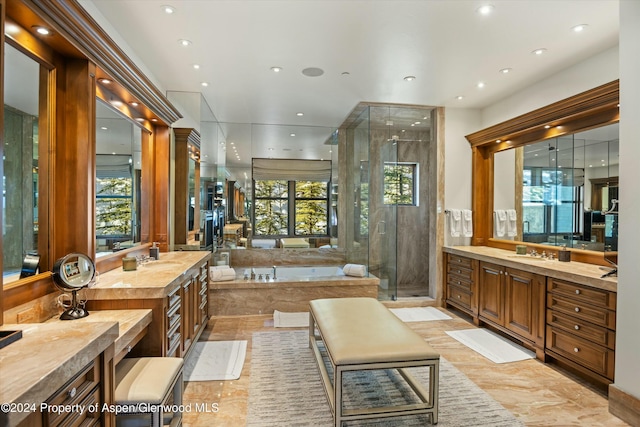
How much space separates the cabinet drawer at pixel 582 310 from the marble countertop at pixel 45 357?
3.34 metres

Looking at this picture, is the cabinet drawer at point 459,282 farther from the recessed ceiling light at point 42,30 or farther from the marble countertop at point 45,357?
the recessed ceiling light at point 42,30

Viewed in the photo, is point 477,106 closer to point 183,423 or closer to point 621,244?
point 621,244

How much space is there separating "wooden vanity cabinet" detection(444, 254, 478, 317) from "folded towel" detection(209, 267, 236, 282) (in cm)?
310

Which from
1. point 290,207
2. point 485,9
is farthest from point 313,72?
point 290,207

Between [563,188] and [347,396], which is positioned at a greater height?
[563,188]

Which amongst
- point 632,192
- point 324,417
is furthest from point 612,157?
point 324,417

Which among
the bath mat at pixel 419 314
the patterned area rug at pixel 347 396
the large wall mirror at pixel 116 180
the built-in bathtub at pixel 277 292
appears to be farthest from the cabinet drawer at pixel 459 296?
the large wall mirror at pixel 116 180

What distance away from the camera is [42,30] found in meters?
1.86

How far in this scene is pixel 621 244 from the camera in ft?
7.47

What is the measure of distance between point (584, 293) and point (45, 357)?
141 inches

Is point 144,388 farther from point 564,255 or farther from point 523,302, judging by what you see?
Result: point 564,255

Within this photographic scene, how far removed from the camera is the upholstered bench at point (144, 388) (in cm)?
163

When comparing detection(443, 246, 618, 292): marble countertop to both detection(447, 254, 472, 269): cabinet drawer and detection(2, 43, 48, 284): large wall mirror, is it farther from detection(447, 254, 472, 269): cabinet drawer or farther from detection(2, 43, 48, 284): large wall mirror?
detection(2, 43, 48, 284): large wall mirror

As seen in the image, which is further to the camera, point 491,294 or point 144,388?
point 491,294
